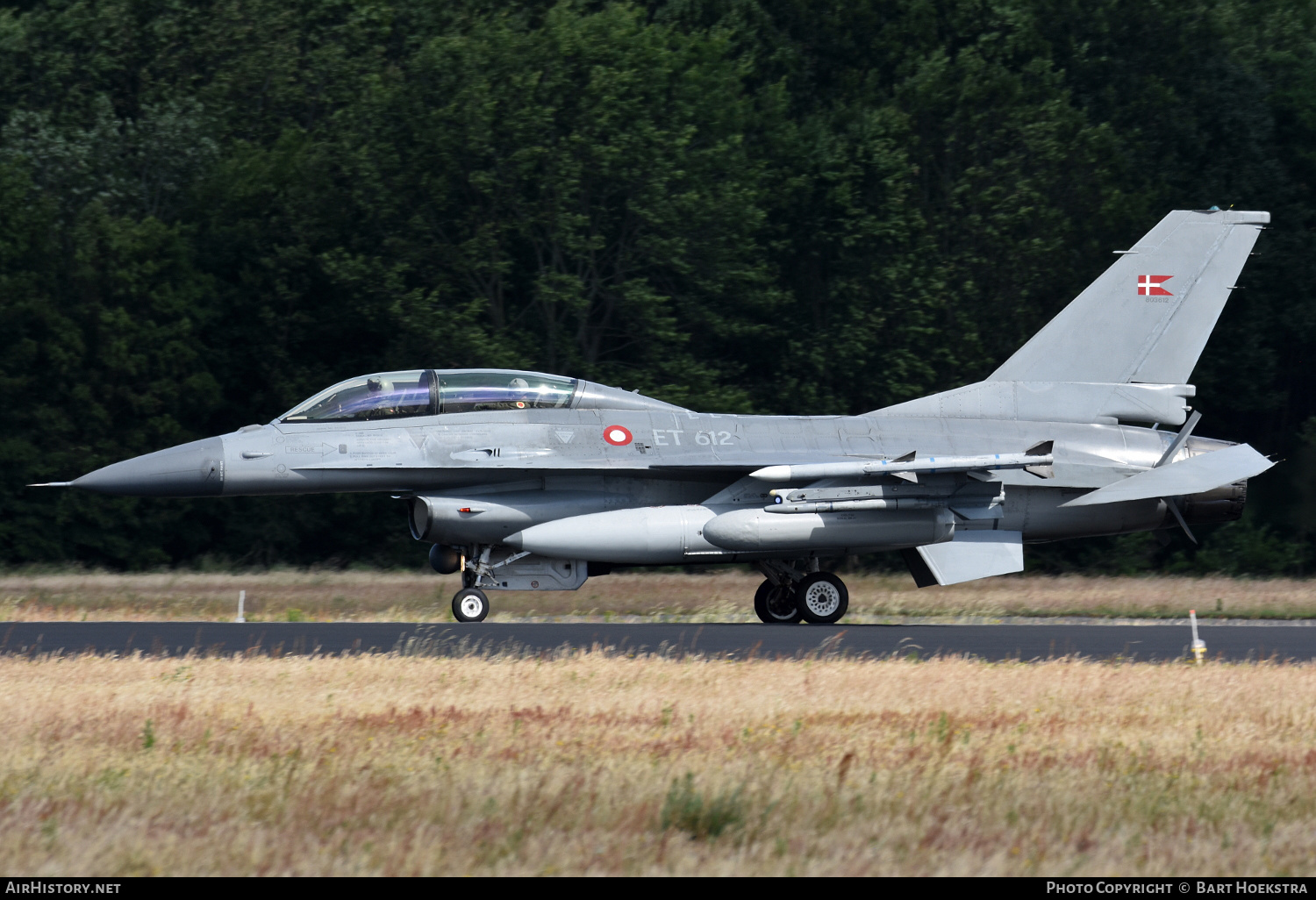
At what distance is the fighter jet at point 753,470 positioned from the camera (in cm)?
1594

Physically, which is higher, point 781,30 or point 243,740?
point 781,30

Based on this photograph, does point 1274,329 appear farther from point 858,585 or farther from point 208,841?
point 208,841

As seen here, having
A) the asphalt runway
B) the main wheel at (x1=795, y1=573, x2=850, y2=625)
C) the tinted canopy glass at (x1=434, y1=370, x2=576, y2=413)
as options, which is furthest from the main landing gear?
the tinted canopy glass at (x1=434, y1=370, x2=576, y2=413)

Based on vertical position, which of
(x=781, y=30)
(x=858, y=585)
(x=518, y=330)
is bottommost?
(x=858, y=585)

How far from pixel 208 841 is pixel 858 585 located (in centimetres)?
1912

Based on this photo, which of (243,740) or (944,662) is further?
(944,662)

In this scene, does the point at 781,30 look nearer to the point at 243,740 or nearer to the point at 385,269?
the point at 385,269

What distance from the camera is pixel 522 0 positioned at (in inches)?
1462

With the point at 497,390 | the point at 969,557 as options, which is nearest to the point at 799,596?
the point at 969,557

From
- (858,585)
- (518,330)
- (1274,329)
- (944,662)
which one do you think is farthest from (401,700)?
(1274,329)

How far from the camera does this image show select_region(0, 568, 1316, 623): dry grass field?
61.5 ft

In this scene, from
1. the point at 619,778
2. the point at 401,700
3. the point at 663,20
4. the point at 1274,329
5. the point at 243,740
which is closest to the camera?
the point at 619,778

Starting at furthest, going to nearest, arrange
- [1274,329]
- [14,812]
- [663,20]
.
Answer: [663,20] → [1274,329] → [14,812]

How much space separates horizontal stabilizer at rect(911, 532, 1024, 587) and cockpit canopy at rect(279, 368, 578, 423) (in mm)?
4300
